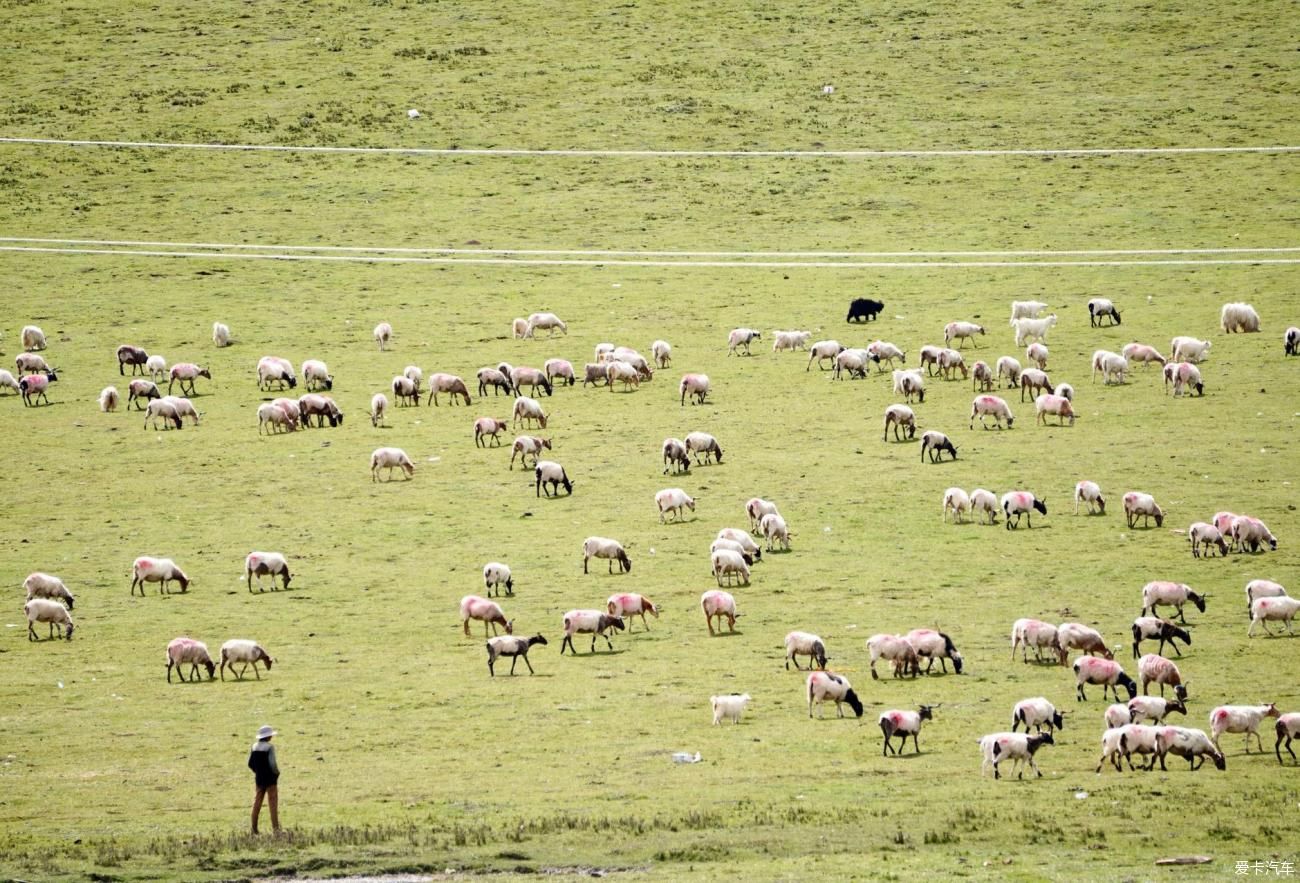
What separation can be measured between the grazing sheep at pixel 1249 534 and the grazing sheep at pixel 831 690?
10536mm

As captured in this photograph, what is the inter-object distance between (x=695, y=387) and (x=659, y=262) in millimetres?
17958

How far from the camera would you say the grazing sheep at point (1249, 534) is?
104 ft

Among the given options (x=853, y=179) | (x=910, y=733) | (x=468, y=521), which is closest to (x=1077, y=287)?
(x=853, y=179)

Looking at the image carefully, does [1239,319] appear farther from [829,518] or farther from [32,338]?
[32,338]

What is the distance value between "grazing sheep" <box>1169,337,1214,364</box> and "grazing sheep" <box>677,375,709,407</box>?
38.6ft

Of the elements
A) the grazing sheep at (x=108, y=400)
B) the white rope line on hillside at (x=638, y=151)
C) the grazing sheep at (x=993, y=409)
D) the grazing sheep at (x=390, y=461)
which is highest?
the white rope line on hillside at (x=638, y=151)

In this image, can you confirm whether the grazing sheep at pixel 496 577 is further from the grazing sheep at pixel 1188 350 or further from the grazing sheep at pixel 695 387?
the grazing sheep at pixel 1188 350

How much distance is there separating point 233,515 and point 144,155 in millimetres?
44613

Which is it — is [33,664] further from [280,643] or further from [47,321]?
[47,321]

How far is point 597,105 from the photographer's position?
82.3 m

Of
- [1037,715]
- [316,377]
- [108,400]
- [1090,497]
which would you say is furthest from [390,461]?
[1037,715]

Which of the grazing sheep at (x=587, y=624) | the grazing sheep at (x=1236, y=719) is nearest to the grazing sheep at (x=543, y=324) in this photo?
the grazing sheep at (x=587, y=624)

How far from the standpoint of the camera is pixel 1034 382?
43.7 metres

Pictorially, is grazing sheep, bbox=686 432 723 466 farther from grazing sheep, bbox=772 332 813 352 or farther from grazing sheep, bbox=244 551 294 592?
grazing sheep, bbox=772 332 813 352
